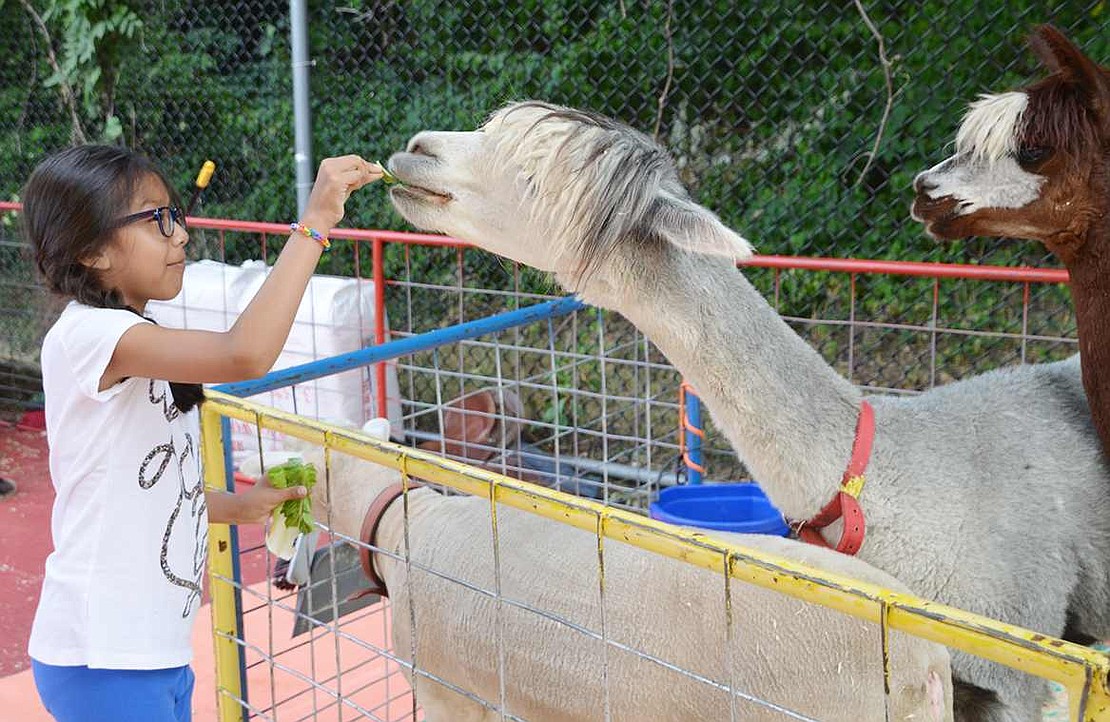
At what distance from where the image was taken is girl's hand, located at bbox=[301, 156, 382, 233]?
167cm

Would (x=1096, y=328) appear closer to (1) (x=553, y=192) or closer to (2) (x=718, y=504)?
(1) (x=553, y=192)

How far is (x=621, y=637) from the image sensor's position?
5.29 feet

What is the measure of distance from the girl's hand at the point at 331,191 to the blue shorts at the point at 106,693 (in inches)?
29.8

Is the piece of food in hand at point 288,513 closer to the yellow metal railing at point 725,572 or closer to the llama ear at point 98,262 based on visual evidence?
the yellow metal railing at point 725,572

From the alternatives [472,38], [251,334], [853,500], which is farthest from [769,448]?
[472,38]

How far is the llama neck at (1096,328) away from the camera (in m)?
2.25

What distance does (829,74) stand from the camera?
505 centimetres

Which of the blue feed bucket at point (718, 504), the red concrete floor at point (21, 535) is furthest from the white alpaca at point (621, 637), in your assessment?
the red concrete floor at point (21, 535)

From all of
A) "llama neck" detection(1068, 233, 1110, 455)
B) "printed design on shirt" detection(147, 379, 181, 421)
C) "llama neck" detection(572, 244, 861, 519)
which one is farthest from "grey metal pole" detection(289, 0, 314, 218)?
"llama neck" detection(1068, 233, 1110, 455)

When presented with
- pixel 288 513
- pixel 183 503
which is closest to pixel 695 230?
pixel 288 513

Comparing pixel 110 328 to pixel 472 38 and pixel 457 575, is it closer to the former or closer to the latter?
pixel 457 575

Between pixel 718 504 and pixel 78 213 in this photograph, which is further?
pixel 718 504

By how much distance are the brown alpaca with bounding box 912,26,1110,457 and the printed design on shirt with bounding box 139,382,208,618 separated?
5.44 ft

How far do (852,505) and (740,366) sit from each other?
1.09 feet
